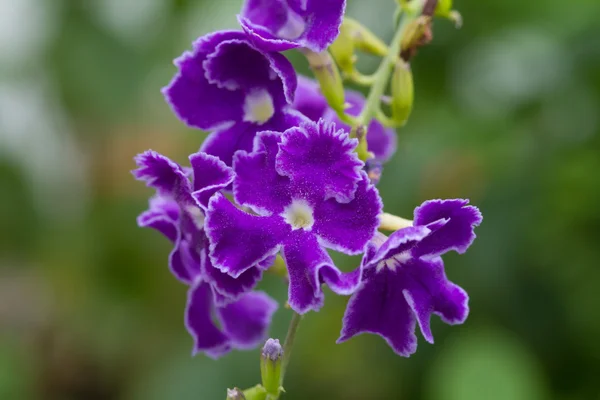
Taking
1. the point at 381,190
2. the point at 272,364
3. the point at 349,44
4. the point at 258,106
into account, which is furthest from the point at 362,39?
the point at 381,190

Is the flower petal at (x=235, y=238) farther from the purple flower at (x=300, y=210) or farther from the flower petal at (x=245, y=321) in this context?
the flower petal at (x=245, y=321)

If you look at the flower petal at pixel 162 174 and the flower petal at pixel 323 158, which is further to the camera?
the flower petal at pixel 162 174

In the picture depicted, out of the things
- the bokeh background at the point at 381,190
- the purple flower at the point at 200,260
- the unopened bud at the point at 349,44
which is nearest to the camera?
the purple flower at the point at 200,260

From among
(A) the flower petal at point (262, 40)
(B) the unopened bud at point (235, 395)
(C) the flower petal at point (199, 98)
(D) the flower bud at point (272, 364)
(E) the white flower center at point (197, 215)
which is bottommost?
(B) the unopened bud at point (235, 395)

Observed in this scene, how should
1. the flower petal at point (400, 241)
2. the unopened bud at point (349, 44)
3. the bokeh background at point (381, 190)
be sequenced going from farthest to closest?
the bokeh background at point (381, 190)
the unopened bud at point (349, 44)
the flower petal at point (400, 241)

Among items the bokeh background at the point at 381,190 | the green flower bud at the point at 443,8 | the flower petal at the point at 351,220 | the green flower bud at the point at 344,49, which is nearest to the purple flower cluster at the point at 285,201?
the flower petal at the point at 351,220

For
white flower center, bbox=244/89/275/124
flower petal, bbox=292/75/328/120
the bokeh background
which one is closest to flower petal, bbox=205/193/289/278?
white flower center, bbox=244/89/275/124

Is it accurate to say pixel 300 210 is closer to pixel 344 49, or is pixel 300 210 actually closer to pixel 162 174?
pixel 162 174
